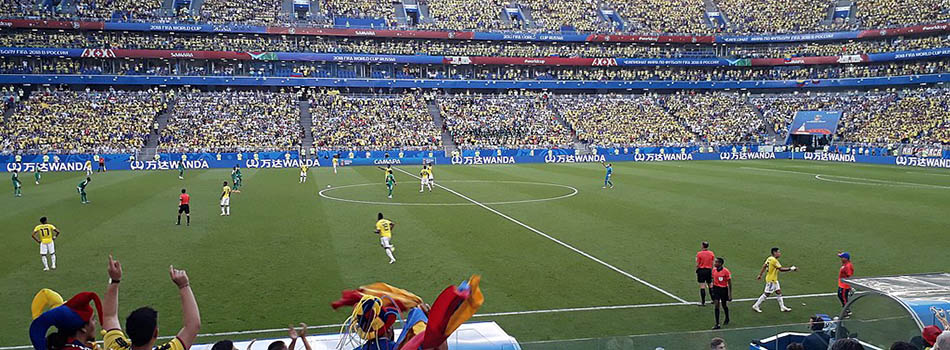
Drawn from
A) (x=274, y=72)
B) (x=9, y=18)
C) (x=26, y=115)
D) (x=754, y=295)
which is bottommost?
(x=754, y=295)

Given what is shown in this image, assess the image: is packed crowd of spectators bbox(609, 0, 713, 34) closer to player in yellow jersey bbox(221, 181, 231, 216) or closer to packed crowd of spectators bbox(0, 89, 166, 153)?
packed crowd of spectators bbox(0, 89, 166, 153)

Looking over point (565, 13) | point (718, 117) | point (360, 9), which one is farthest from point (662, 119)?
point (360, 9)

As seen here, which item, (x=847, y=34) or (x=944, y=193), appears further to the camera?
(x=847, y=34)

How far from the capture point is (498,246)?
2003 centimetres

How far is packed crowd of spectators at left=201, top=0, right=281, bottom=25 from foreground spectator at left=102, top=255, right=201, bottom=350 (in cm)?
7368

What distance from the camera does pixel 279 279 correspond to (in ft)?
52.8

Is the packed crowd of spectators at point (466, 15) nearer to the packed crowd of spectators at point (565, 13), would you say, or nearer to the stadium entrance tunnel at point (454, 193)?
the packed crowd of spectators at point (565, 13)

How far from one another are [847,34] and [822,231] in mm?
64999

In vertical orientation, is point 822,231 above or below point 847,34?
below

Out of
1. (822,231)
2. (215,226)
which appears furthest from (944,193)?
(215,226)

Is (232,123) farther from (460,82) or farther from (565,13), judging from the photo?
(565,13)

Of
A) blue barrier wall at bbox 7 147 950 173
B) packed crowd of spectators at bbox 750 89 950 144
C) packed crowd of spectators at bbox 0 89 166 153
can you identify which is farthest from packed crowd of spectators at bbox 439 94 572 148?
packed crowd of spectators at bbox 0 89 166 153

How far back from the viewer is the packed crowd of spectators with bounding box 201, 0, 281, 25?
73.5 meters

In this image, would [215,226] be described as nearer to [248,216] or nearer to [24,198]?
[248,216]
